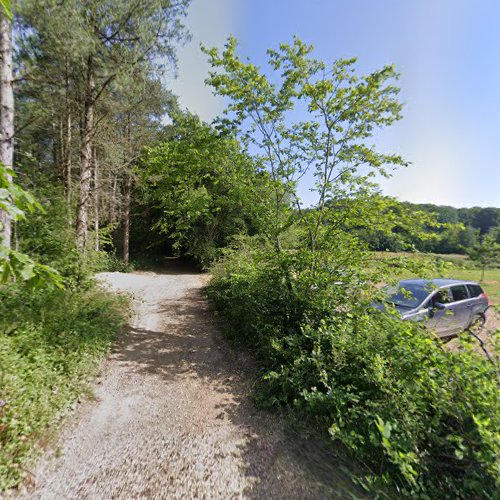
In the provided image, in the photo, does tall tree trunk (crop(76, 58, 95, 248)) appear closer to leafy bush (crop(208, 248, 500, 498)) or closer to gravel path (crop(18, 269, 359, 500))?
gravel path (crop(18, 269, 359, 500))

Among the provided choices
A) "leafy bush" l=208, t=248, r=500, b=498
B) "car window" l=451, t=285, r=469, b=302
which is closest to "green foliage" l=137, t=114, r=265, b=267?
"leafy bush" l=208, t=248, r=500, b=498

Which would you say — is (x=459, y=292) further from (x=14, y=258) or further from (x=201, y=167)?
(x=14, y=258)

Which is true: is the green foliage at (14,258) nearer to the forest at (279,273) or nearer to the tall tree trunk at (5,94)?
the forest at (279,273)

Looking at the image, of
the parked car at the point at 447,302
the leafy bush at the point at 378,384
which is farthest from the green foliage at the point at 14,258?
the parked car at the point at 447,302

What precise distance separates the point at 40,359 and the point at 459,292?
8.88 meters

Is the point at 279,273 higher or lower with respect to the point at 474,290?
higher

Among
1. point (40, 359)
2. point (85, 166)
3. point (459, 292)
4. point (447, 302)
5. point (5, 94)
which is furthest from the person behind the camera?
point (85, 166)

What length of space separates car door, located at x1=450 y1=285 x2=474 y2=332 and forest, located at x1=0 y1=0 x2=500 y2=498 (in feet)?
4.41

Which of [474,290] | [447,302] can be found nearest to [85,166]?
[447,302]

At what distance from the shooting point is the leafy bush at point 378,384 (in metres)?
1.88

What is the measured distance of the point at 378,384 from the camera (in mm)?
2504

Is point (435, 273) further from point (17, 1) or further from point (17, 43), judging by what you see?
point (17, 43)

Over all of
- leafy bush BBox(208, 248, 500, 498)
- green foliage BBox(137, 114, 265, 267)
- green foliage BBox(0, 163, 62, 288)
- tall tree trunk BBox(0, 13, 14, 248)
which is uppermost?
tall tree trunk BBox(0, 13, 14, 248)

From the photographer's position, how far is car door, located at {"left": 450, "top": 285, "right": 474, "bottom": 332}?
234 inches
